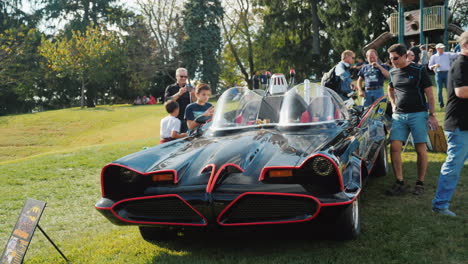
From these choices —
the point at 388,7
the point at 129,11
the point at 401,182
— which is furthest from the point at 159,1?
the point at 401,182

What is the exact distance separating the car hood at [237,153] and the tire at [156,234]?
78cm

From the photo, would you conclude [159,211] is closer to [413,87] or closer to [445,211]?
[445,211]

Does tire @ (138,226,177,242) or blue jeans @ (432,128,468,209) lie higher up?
blue jeans @ (432,128,468,209)

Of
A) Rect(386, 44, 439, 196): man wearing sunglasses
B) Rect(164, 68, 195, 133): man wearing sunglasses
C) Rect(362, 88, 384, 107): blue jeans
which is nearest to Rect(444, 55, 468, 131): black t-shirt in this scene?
Rect(386, 44, 439, 196): man wearing sunglasses

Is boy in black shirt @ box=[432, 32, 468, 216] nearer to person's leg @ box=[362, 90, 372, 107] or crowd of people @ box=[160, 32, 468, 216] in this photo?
crowd of people @ box=[160, 32, 468, 216]

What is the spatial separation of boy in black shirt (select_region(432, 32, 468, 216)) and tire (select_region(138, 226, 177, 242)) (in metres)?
2.97

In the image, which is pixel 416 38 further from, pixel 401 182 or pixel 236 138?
pixel 236 138

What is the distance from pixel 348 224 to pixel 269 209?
32.5 inches

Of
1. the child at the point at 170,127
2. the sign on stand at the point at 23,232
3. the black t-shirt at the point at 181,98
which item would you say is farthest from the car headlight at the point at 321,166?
the black t-shirt at the point at 181,98

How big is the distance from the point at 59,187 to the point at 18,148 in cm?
1359

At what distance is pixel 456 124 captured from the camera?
442 cm

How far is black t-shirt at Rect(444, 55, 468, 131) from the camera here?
14.1 ft

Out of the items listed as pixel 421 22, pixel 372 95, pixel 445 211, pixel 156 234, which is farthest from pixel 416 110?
pixel 421 22

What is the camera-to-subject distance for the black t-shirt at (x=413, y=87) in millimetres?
5402
